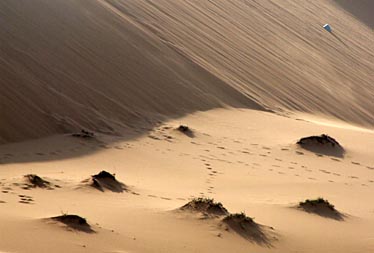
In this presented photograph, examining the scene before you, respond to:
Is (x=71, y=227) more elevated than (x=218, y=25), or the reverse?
(x=218, y=25)

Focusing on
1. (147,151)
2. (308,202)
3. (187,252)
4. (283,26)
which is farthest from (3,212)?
(283,26)

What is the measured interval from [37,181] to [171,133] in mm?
3856

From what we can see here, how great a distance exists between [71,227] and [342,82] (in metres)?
13.7

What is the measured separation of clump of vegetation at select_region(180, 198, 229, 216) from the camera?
20.8 ft

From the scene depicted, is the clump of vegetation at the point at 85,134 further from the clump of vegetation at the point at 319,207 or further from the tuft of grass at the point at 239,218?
the tuft of grass at the point at 239,218

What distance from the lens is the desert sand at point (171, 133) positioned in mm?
6023

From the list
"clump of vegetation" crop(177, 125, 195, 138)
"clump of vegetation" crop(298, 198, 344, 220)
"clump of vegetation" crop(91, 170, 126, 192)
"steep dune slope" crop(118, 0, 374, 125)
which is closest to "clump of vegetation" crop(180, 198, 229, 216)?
"clump of vegetation" crop(91, 170, 126, 192)

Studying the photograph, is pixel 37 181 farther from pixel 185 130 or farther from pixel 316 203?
pixel 185 130

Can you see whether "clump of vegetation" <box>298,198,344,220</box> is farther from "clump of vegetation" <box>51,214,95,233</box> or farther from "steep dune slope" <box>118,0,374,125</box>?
"steep dune slope" <box>118,0,374,125</box>

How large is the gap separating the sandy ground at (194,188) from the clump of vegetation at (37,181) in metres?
0.07

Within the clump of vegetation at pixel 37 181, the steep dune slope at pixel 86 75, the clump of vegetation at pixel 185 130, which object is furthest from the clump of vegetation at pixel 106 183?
the clump of vegetation at pixel 185 130

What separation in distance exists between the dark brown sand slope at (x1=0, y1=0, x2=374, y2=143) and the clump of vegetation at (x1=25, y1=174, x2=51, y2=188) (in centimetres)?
204

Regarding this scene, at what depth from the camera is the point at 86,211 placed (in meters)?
6.13

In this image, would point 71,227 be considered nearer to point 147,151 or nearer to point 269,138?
point 147,151
